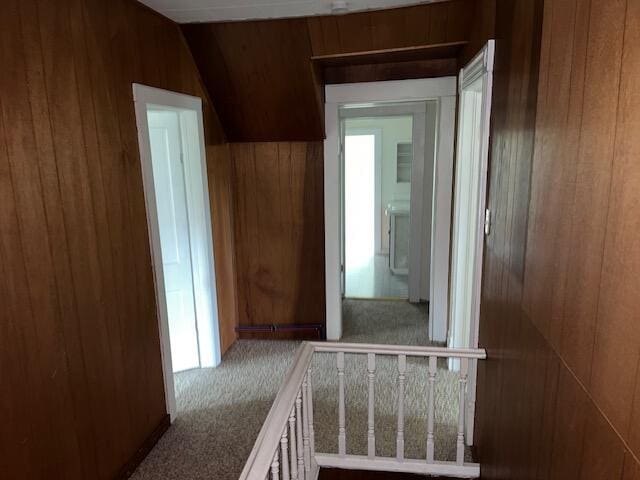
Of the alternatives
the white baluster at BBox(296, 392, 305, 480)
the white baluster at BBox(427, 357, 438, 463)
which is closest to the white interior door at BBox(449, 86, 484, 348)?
the white baluster at BBox(427, 357, 438, 463)

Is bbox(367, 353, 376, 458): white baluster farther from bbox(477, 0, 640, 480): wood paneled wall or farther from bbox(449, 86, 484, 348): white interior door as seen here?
bbox(449, 86, 484, 348): white interior door

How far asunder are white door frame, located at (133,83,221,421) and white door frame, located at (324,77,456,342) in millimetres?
946

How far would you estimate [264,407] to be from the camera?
2.78 metres

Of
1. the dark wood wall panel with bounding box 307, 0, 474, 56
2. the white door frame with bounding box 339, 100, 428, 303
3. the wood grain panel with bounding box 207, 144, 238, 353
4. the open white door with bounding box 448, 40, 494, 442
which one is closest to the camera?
the open white door with bounding box 448, 40, 494, 442

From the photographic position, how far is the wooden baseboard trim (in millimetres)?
2165

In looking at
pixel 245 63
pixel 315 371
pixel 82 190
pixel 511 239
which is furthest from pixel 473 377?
pixel 245 63

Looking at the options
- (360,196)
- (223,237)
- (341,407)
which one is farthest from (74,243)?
(360,196)

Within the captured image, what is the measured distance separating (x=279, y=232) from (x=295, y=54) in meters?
1.44

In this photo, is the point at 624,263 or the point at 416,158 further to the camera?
the point at 416,158

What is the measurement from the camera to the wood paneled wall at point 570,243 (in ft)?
2.58

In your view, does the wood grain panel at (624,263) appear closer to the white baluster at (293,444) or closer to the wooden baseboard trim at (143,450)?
the white baluster at (293,444)

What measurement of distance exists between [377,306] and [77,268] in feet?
10.4

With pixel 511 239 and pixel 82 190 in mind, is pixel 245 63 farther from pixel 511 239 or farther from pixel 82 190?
pixel 511 239

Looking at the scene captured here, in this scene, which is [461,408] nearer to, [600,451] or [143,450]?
[600,451]
